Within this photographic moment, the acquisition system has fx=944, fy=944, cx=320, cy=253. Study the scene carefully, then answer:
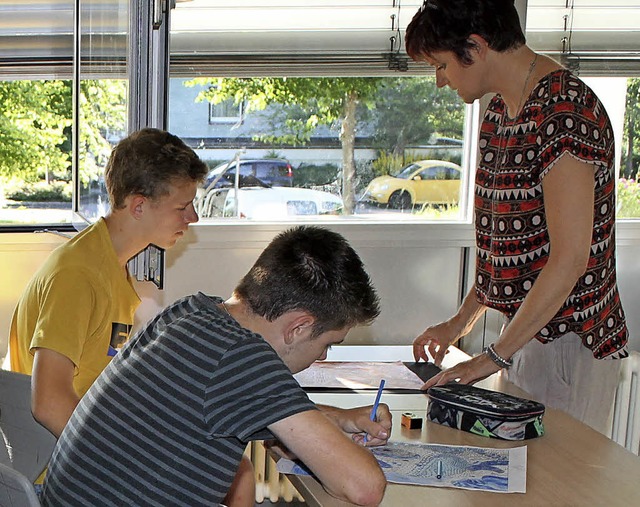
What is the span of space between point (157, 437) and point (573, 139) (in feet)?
3.32

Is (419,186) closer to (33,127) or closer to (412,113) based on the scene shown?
(412,113)

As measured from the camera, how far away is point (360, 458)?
4.52ft

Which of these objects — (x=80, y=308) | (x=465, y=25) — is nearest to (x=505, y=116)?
(x=465, y=25)

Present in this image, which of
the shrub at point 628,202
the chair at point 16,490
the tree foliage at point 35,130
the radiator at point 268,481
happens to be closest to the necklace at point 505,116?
the chair at point 16,490

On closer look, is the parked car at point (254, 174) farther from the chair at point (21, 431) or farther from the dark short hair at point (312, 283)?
the dark short hair at point (312, 283)

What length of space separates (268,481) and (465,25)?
196cm

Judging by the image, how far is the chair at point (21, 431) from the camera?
5.97ft

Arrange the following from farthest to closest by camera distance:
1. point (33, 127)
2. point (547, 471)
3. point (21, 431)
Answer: point (33, 127) → point (21, 431) → point (547, 471)

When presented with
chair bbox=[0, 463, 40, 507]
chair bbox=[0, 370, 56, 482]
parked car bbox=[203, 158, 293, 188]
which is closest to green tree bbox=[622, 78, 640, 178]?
parked car bbox=[203, 158, 293, 188]

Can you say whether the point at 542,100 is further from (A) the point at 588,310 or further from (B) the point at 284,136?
(B) the point at 284,136

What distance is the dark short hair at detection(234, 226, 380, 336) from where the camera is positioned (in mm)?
1410

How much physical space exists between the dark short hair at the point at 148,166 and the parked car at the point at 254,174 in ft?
4.32

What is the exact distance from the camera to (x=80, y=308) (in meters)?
1.82

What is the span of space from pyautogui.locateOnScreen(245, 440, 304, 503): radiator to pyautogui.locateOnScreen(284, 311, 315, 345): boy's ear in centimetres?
187
